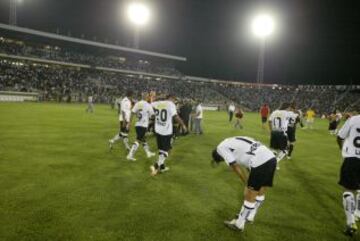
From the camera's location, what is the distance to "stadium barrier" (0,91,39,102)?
137 ft

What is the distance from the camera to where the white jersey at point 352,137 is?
5.68 metres

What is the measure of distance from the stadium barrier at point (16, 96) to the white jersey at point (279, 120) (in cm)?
4138

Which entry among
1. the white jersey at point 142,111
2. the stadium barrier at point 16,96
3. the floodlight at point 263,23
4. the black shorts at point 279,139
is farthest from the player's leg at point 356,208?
the stadium barrier at point 16,96

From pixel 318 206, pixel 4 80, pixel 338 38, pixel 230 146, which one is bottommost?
pixel 318 206

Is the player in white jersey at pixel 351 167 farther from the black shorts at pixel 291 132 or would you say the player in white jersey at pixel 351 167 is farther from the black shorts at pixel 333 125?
the black shorts at pixel 333 125

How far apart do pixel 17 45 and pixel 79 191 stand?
55.1m

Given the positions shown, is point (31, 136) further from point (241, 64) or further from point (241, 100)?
point (241, 64)

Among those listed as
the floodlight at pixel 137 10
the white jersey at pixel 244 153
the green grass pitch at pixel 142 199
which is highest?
the floodlight at pixel 137 10

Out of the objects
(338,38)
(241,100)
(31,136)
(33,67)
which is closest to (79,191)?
(31,136)

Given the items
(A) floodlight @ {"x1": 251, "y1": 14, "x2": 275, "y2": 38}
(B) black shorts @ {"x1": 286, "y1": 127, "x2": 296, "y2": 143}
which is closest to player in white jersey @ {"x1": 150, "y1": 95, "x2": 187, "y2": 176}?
(B) black shorts @ {"x1": 286, "y1": 127, "x2": 296, "y2": 143}

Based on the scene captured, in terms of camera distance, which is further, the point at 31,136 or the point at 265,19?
the point at 265,19

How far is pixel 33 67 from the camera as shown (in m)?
54.7

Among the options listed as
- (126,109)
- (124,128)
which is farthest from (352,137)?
(124,128)

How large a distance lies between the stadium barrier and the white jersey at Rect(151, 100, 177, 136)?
40.0 meters
